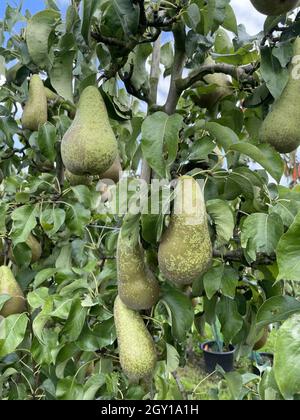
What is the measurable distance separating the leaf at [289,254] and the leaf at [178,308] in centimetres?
31

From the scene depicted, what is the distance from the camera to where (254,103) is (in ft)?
2.87

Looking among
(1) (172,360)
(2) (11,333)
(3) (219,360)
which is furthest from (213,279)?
(3) (219,360)

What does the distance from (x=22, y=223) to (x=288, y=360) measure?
700 mm

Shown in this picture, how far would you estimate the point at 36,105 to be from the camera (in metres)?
1.20

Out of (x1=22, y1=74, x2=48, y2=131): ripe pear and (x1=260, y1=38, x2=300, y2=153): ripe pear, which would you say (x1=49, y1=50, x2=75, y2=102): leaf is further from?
(x1=260, y1=38, x2=300, y2=153): ripe pear

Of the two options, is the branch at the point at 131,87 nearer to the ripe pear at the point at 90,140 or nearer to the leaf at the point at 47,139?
the ripe pear at the point at 90,140

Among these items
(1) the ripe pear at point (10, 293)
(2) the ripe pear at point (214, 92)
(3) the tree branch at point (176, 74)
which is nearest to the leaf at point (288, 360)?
(3) the tree branch at point (176, 74)

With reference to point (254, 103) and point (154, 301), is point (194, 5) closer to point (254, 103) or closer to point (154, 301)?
point (254, 103)

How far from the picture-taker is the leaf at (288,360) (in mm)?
470

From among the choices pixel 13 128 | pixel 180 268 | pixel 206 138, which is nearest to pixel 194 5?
pixel 206 138

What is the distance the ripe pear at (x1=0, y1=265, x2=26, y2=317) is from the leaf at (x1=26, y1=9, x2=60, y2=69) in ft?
1.68

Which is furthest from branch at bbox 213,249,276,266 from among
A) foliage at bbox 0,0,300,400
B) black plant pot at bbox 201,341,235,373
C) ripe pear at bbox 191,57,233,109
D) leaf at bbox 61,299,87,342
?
black plant pot at bbox 201,341,235,373

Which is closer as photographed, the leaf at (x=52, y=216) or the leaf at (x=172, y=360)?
the leaf at (x=172, y=360)

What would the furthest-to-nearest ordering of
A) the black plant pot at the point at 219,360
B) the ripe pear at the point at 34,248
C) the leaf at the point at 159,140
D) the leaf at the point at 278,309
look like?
1. the black plant pot at the point at 219,360
2. the ripe pear at the point at 34,248
3. the leaf at the point at 159,140
4. the leaf at the point at 278,309
